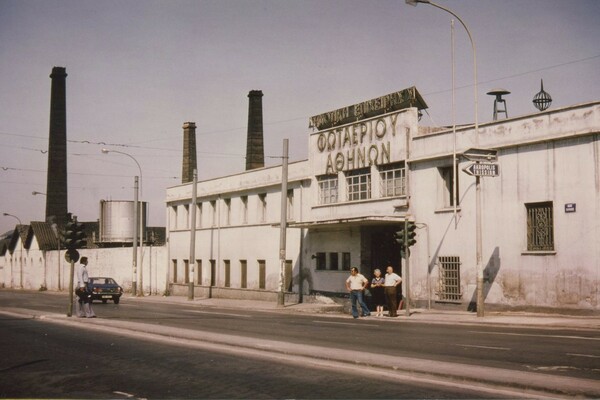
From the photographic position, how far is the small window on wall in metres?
37.8

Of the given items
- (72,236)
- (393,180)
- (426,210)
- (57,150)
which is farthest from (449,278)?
(57,150)

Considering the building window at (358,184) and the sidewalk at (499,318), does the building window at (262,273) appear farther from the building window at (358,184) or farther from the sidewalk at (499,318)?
the sidewalk at (499,318)

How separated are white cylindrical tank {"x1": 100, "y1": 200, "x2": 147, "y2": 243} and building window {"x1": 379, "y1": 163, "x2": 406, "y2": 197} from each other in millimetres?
44525

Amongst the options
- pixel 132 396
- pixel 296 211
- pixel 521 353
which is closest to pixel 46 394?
pixel 132 396

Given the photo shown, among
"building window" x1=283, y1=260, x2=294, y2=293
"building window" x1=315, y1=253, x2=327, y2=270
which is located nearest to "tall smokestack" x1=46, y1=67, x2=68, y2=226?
"building window" x1=283, y1=260, x2=294, y2=293

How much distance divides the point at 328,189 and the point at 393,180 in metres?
5.39

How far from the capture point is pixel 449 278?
3072cm

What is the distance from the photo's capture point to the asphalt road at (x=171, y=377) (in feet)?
31.2

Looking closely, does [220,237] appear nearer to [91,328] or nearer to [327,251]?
[327,251]

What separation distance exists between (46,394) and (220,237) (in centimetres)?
3941

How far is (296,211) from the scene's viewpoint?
41.6m

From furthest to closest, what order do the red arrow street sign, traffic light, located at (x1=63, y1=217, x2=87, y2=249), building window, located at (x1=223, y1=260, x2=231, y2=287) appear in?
building window, located at (x1=223, y1=260, x2=231, y2=287), traffic light, located at (x1=63, y1=217, x2=87, y2=249), the red arrow street sign

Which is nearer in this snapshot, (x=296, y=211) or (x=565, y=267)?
(x=565, y=267)

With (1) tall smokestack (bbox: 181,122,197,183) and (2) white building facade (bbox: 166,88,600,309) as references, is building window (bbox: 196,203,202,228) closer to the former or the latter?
(2) white building facade (bbox: 166,88,600,309)
